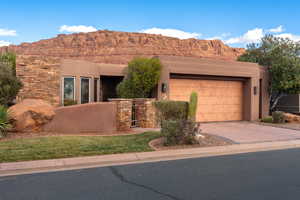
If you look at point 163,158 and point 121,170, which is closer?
point 121,170

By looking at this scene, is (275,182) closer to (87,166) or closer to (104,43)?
(87,166)

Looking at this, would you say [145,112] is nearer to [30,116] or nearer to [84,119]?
[84,119]

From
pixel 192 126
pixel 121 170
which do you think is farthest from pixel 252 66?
pixel 121 170

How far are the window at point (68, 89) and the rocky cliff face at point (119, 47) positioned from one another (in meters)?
38.5

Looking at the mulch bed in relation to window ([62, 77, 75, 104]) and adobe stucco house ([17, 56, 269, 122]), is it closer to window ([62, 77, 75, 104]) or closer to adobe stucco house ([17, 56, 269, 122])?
adobe stucco house ([17, 56, 269, 122])

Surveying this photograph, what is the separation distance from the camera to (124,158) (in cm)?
720

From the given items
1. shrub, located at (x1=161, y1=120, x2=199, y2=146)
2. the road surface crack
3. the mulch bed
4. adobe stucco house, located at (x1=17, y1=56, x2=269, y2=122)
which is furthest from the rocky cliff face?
the road surface crack

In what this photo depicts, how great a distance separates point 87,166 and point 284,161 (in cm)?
543

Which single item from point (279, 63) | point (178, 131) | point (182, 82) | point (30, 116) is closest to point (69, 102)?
point (30, 116)

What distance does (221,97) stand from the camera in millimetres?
16422

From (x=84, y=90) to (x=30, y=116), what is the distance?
512cm

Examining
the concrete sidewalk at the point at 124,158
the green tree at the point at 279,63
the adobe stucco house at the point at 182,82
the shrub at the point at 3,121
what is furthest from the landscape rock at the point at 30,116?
the green tree at the point at 279,63

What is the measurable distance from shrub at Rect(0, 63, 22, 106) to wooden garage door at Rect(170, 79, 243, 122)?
27.2ft

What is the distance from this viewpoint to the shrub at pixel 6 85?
11.2 meters
